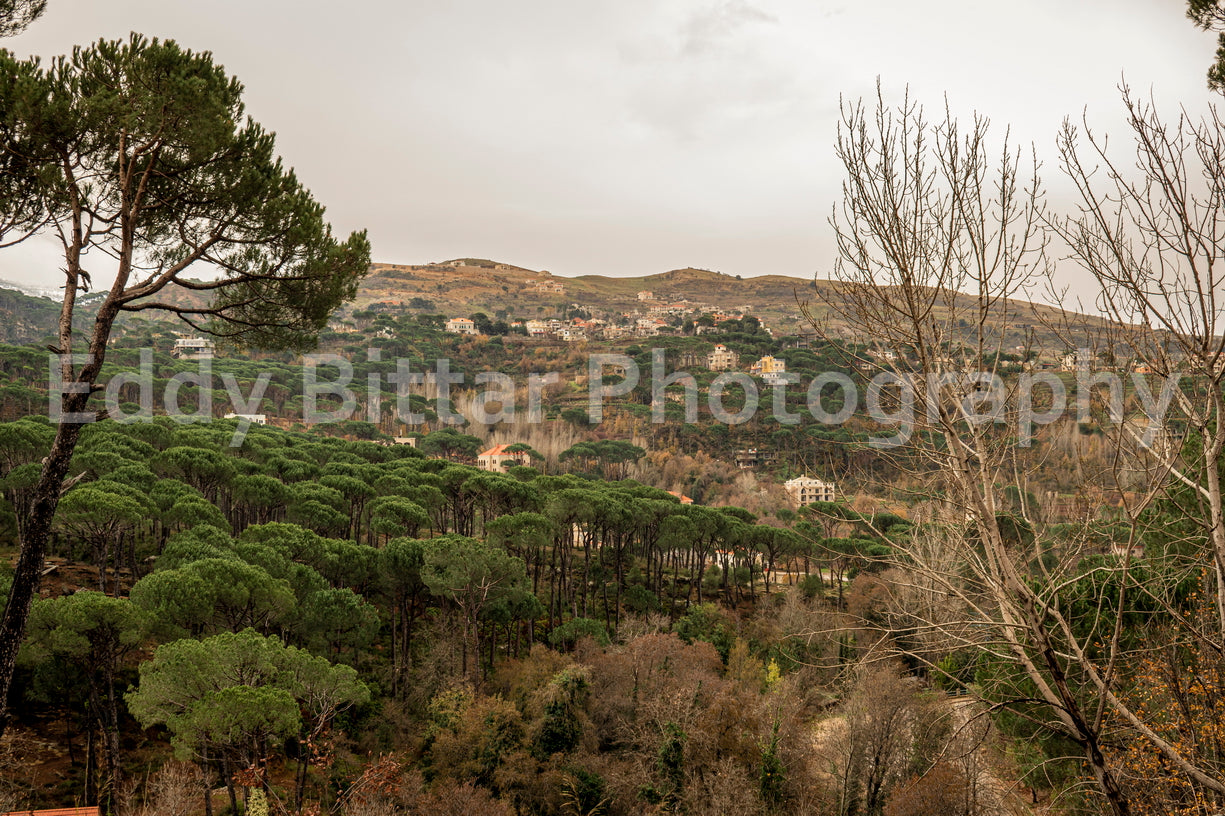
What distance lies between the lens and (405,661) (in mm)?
19406

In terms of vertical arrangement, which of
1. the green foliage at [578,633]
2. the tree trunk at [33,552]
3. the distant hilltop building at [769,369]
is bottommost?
the green foliage at [578,633]

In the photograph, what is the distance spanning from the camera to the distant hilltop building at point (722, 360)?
94.0m

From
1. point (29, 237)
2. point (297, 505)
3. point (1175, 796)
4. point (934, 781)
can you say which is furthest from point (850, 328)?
point (297, 505)

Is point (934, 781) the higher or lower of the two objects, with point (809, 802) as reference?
higher

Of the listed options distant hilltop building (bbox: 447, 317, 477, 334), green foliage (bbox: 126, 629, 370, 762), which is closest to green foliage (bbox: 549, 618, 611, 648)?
green foliage (bbox: 126, 629, 370, 762)

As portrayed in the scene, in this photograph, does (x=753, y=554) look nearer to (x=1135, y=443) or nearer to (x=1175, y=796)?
(x=1175, y=796)

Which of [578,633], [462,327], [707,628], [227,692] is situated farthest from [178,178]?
→ [462,327]

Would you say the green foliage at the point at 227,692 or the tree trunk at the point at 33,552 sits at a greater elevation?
the tree trunk at the point at 33,552

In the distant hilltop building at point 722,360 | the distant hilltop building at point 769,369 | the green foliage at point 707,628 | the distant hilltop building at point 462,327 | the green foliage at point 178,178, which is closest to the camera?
the green foliage at point 178,178

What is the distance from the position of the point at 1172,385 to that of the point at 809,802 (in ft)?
42.9

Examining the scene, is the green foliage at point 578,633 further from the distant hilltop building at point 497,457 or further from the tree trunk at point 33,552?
the distant hilltop building at point 497,457

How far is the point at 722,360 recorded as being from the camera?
94625 millimetres

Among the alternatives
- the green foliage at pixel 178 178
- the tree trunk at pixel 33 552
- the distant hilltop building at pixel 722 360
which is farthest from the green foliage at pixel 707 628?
the distant hilltop building at pixel 722 360

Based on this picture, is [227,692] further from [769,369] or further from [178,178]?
[769,369]
